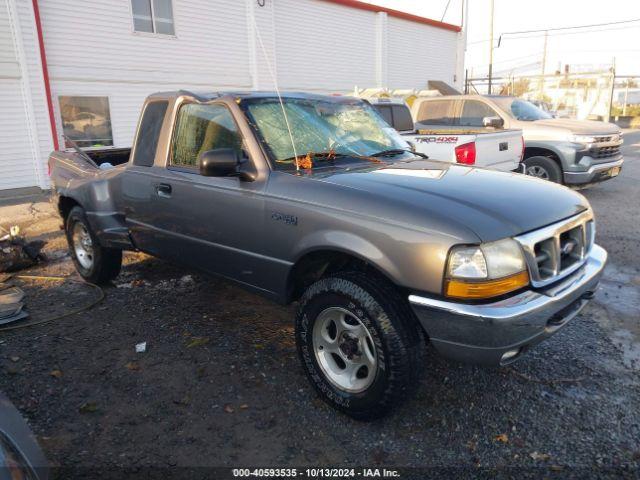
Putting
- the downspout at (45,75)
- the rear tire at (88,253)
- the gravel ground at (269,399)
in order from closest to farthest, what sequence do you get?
the gravel ground at (269,399)
the rear tire at (88,253)
the downspout at (45,75)

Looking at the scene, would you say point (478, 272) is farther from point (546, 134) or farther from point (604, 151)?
point (604, 151)

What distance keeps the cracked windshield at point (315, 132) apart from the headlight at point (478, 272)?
4.43ft

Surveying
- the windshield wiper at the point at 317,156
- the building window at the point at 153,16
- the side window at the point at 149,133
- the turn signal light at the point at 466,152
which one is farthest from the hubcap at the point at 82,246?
the building window at the point at 153,16

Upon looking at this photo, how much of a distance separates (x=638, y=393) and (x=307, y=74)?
15.7 metres

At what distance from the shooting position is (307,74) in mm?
17172

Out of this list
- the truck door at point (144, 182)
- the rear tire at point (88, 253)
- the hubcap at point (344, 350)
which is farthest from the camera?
the rear tire at point (88, 253)

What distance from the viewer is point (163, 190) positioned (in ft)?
13.2

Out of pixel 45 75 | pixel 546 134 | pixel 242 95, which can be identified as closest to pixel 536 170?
pixel 546 134

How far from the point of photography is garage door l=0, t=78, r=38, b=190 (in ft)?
36.2

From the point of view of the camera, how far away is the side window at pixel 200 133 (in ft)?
11.9

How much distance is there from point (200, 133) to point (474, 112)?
746cm

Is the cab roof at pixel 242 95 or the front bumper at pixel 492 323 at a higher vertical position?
the cab roof at pixel 242 95

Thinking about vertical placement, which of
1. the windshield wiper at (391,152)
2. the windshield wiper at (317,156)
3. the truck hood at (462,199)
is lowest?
the truck hood at (462,199)

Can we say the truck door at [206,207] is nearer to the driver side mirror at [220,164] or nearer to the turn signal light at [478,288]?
the driver side mirror at [220,164]
